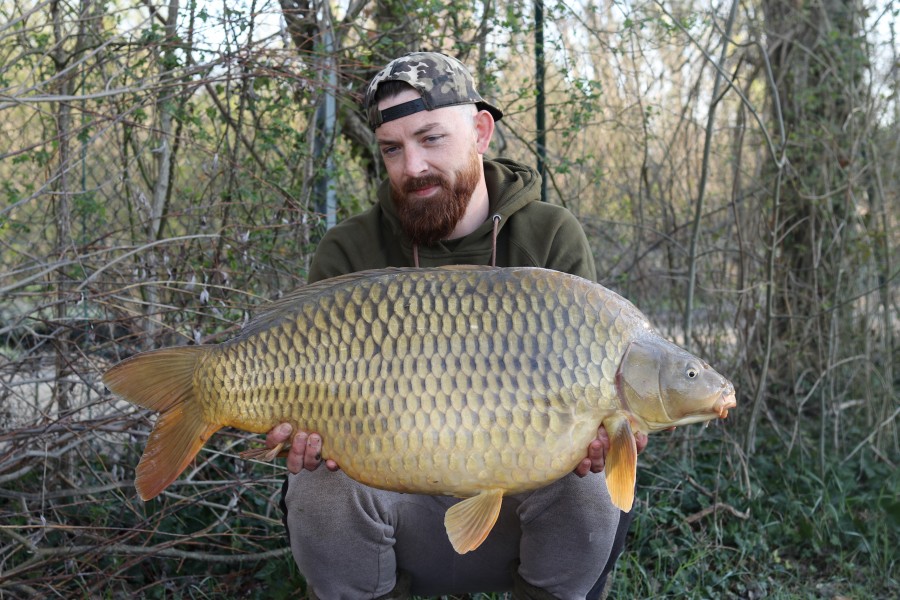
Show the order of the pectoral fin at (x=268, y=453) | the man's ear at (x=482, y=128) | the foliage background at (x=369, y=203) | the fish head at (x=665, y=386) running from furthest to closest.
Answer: the foliage background at (x=369, y=203) → the man's ear at (x=482, y=128) → the pectoral fin at (x=268, y=453) → the fish head at (x=665, y=386)

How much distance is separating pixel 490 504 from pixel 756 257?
2.01 metres

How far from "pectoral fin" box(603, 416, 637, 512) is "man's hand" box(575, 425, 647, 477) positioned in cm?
1

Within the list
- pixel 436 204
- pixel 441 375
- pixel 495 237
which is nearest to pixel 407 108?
pixel 436 204

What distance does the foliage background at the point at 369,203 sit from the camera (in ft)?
7.13

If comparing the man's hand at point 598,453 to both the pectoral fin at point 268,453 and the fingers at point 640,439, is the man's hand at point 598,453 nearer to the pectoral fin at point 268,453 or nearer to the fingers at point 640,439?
the fingers at point 640,439

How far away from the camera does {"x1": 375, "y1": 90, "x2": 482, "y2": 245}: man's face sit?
1796mm

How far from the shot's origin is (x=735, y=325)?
119 inches

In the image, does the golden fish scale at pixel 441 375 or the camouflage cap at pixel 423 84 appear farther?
the camouflage cap at pixel 423 84

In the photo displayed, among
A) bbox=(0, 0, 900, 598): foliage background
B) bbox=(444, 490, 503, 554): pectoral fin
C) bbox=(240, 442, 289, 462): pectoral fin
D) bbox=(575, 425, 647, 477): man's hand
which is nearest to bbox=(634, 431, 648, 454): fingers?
bbox=(575, 425, 647, 477): man's hand

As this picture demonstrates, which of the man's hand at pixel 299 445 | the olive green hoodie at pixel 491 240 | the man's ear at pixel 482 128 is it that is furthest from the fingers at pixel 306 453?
the man's ear at pixel 482 128

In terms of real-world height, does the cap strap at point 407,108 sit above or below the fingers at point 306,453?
above

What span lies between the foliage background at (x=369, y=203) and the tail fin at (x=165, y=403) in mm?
505

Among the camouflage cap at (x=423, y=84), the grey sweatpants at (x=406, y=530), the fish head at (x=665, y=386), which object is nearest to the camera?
the fish head at (x=665, y=386)

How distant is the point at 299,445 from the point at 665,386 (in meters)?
0.57
